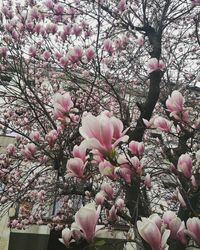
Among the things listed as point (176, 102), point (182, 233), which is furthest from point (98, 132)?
point (176, 102)

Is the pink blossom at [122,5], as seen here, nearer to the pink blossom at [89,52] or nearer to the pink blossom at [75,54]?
the pink blossom at [89,52]

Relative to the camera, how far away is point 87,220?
152cm

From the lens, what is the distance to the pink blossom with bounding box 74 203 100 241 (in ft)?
4.92

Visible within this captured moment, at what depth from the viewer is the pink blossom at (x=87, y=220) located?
150 cm

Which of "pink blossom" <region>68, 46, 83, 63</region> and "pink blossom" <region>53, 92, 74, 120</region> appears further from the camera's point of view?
"pink blossom" <region>68, 46, 83, 63</region>

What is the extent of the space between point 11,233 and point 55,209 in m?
1.23

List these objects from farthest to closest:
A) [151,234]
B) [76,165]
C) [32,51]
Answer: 1. [32,51]
2. [76,165]
3. [151,234]

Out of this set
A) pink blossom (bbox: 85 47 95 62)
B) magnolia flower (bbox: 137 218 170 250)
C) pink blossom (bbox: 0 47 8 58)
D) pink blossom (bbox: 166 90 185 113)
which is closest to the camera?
magnolia flower (bbox: 137 218 170 250)

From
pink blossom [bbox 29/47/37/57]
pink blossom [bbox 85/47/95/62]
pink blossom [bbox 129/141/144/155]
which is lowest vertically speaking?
pink blossom [bbox 129/141/144/155]

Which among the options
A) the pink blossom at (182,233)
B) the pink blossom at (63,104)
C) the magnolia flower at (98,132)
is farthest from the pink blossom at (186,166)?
the pink blossom at (63,104)

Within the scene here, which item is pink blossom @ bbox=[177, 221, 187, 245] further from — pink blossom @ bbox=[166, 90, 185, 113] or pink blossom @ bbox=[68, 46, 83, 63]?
pink blossom @ bbox=[68, 46, 83, 63]

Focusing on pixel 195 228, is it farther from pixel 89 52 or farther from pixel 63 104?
pixel 89 52

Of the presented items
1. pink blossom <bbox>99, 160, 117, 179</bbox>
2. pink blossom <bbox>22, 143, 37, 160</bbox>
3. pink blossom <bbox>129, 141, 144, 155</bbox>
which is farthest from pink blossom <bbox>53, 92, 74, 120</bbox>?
pink blossom <bbox>22, 143, 37, 160</bbox>

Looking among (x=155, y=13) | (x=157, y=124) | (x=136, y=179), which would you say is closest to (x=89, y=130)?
(x=136, y=179)
